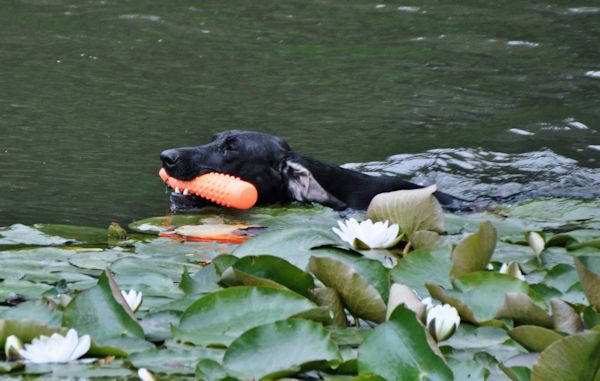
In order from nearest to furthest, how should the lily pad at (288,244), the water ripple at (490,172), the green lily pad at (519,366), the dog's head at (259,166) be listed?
the green lily pad at (519,366), the lily pad at (288,244), the dog's head at (259,166), the water ripple at (490,172)

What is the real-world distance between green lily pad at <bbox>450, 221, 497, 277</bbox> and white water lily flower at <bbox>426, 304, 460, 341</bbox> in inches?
21.5

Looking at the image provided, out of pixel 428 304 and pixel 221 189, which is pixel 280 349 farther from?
pixel 221 189

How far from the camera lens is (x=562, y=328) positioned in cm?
296

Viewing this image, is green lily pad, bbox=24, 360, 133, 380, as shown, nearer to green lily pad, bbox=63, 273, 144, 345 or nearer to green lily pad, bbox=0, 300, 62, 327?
green lily pad, bbox=63, 273, 144, 345

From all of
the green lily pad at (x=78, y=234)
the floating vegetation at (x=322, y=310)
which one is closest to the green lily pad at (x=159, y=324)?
the floating vegetation at (x=322, y=310)

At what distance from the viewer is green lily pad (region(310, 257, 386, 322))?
124 inches

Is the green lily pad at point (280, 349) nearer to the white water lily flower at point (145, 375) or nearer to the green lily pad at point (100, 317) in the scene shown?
the white water lily flower at point (145, 375)

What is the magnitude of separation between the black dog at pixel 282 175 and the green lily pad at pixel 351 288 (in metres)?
3.92

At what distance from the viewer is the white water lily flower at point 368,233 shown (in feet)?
13.7

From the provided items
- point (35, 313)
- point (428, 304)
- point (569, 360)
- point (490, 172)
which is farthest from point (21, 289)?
point (490, 172)

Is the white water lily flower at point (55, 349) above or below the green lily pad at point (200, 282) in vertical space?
above

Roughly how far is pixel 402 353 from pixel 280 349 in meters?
0.30

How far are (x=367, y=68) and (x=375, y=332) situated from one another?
9.30m

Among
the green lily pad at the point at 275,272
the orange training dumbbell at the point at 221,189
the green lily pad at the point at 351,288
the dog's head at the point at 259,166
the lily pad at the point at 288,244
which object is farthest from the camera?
the dog's head at the point at 259,166
